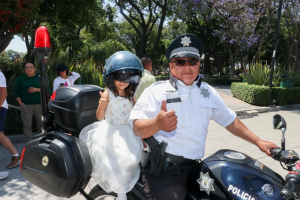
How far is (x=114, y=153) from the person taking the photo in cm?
208

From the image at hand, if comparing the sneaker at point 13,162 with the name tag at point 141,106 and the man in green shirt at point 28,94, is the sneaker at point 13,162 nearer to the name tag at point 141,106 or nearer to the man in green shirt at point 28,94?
the man in green shirt at point 28,94

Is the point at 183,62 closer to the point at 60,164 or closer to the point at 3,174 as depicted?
the point at 60,164

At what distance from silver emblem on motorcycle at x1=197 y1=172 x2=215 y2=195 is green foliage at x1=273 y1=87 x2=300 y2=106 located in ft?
35.4

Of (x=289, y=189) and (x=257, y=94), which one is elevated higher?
(x=289, y=189)

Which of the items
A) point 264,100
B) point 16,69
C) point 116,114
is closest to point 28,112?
point 16,69

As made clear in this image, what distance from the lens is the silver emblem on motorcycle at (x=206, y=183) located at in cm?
160

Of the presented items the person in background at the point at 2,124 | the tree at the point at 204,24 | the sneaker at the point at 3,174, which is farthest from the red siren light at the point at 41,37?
the tree at the point at 204,24

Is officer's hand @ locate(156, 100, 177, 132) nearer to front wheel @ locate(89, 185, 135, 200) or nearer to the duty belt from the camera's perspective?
the duty belt

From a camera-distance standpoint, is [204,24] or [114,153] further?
[204,24]

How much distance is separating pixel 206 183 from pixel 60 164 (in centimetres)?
103

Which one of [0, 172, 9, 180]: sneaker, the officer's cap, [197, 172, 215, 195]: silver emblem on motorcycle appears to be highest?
the officer's cap

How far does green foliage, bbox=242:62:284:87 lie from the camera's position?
38.8ft

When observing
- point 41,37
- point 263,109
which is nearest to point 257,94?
point 263,109

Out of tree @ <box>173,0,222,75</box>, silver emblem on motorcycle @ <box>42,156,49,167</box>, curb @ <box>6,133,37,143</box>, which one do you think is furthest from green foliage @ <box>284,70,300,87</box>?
silver emblem on motorcycle @ <box>42,156,49,167</box>
